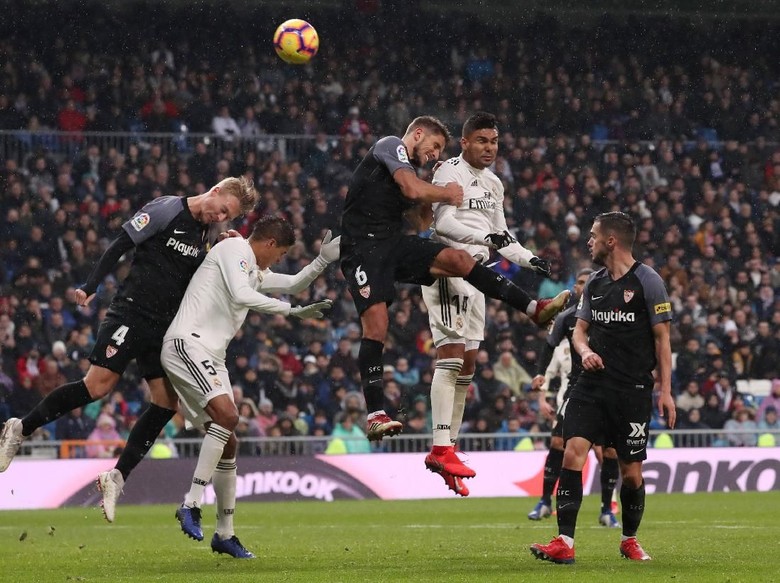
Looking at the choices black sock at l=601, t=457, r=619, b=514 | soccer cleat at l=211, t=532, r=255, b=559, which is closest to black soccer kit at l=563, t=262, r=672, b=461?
soccer cleat at l=211, t=532, r=255, b=559

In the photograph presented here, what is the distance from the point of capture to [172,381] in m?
9.57

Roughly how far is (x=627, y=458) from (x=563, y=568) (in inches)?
40.0

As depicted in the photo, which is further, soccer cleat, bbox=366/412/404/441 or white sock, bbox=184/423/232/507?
white sock, bbox=184/423/232/507

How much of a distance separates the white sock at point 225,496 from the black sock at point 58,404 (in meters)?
Answer: 1.08

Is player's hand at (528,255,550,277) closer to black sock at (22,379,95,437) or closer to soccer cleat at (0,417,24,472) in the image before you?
black sock at (22,379,95,437)

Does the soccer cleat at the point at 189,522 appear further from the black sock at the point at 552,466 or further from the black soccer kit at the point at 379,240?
the black sock at the point at 552,466

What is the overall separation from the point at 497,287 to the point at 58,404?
327 centimetres

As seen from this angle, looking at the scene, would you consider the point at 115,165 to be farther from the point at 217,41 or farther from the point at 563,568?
the point at 563,568

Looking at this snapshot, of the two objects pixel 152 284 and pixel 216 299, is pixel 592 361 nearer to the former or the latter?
pixel 216 299

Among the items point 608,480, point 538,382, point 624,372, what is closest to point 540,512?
point 608,480

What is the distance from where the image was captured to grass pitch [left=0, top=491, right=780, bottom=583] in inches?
322

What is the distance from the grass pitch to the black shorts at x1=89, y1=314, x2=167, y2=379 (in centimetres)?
141

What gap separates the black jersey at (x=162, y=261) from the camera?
972 cm

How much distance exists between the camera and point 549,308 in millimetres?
8945
